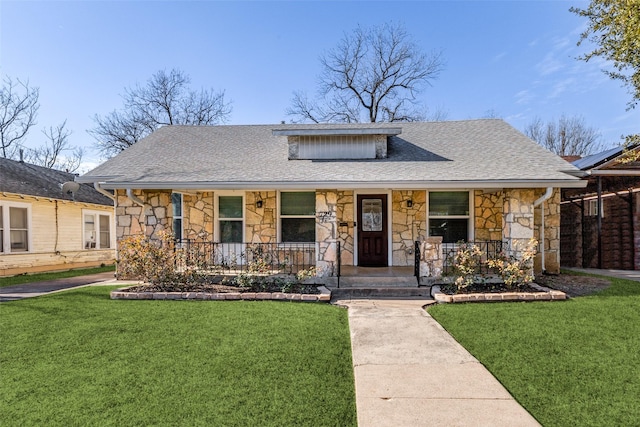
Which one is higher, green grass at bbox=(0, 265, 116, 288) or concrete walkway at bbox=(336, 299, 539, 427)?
concrete walkway at bbox=(336, 299, 539, 427)

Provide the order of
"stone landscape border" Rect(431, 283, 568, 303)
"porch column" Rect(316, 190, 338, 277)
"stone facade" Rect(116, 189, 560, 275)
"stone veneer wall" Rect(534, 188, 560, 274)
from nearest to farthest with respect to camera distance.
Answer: "stone landscape border" Rect(431, 283, 568, 303)
"porch column" Rect(316, 190, 338, 277)
"stone facade" Rect(116, 189, 560, 275)
"stone veneer wall" Rect(534, 188, 560, 274)

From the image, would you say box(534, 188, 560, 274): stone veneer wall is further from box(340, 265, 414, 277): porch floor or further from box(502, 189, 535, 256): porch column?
box(340, 265, 414, 277): porch floor

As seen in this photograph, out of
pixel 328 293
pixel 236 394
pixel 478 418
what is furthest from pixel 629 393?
pixel 328 293

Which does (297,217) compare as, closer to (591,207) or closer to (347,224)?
(347,224)

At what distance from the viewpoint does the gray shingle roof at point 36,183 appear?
11.0 m

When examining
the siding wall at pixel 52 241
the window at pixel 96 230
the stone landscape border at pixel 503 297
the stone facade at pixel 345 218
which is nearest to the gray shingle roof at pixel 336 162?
the stone facade at pixel 345 218

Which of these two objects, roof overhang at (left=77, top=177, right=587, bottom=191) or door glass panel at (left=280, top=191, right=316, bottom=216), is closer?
roof overhang at (left=77, top=177, right=587, bottom=191)

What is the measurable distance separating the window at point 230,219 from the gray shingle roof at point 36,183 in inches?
250

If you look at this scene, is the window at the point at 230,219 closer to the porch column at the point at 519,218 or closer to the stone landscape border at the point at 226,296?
the stone landscape border at the point at 226,296

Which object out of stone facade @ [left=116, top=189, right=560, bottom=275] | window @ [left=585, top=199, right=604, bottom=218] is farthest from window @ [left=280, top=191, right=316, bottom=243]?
window @ [left=585, top=199, right=604, bottom=218]

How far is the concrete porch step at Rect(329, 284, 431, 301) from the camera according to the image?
23.8 ft

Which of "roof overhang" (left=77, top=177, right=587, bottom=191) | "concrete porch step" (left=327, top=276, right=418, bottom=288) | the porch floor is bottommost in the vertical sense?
"concrete porch step" (left=327, top=276, right=418, bottom=288)

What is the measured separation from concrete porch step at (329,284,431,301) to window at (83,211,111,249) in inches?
427

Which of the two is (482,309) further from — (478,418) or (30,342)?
(30,342)
